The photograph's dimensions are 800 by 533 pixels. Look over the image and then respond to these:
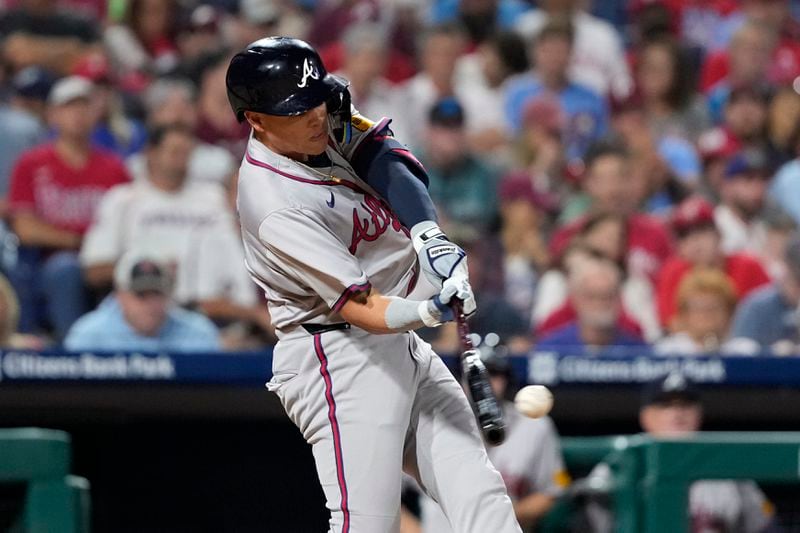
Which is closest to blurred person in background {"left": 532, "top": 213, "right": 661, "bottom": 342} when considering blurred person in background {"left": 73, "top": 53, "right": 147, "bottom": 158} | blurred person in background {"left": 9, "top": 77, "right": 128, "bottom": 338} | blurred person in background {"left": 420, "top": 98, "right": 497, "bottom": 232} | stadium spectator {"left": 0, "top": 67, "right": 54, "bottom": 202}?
blurred person in background {"left": 420, "top": 98, "right": 497, "bottom": 232}

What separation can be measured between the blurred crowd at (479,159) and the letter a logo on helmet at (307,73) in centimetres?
239

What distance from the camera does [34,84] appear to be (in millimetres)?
6309

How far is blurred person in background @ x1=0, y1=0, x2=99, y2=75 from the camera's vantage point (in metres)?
6.70

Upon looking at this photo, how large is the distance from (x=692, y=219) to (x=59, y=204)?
279cm

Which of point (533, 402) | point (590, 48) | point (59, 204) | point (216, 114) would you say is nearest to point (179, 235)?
point (59, 204)

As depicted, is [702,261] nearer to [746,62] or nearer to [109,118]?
[746,62]

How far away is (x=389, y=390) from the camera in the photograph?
2625 millimetres

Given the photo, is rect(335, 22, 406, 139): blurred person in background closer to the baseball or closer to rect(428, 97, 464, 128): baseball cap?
rect(428, 97, 464, 128): baseball cap

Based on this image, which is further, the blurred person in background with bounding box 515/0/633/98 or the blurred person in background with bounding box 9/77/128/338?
the blurred person in background with bounding box 515/0/633/98

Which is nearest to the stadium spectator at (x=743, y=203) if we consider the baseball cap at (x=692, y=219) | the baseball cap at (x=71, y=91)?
the baseball cap at (x=692, y=219)

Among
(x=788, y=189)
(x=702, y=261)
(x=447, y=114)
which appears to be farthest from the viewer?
(x=788, y=189)

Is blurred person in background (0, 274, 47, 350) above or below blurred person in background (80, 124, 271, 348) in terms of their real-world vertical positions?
below

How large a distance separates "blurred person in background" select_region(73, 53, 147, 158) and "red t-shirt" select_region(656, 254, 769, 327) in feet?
8.49

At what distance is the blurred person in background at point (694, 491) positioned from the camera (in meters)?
3.95
